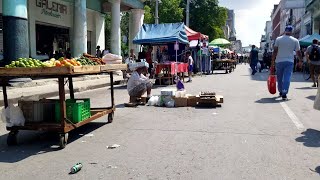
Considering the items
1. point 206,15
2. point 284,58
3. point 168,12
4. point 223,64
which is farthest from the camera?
point 206,15

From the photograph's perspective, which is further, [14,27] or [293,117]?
[14,27]

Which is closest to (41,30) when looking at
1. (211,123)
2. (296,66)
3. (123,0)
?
(123,0)

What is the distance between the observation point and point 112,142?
20.1ft

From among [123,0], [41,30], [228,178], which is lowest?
[228,178]

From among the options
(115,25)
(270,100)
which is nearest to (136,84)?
(270,100)

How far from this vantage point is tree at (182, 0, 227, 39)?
57.4 metres

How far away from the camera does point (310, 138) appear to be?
20.7 ft

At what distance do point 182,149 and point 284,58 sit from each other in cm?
673

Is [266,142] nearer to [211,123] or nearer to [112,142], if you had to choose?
[211,123]

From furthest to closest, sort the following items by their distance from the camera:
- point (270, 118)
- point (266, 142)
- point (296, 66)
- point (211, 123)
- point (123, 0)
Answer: point (296, 66) → point (123, 0) → point (270, 118) → point (211, 123) → point (266, 142)

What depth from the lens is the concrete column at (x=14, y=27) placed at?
1314 centimetres

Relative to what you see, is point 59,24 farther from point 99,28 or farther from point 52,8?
point 99,28

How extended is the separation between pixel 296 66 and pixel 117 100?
22.8 meters

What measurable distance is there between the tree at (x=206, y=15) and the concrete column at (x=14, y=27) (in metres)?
46.1
